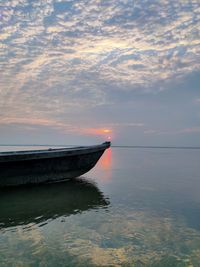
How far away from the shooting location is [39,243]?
5801mm

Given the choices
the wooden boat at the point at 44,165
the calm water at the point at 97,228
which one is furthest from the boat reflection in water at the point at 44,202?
the wooden boat at the point at 44,165

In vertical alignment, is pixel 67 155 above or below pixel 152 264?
above

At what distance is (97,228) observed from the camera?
6.97m

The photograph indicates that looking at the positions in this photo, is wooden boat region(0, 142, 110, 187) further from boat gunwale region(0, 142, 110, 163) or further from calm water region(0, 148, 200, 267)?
calm water region(0, 148, 200, 267)

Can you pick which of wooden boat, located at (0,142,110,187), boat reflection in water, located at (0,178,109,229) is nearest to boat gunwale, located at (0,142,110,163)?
wooden boat, located at (0,142,110,187)

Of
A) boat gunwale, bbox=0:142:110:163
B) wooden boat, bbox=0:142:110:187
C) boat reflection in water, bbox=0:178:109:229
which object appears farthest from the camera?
wooden boat, bbox=0:142:110:187

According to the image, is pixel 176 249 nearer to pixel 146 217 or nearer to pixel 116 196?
pixel 146 217

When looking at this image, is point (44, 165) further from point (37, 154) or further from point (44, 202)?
point (44, 202)

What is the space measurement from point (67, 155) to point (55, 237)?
741cm

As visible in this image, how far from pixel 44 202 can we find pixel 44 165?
310 cm

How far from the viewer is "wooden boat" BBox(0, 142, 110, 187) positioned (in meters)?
11.5

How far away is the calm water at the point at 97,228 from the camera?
16.9ft

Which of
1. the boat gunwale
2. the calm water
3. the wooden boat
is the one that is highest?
the boat gunwale

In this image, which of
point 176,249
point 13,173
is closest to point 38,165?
point 13,173
